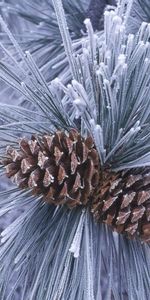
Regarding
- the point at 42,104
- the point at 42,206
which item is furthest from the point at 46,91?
the point at 42,206

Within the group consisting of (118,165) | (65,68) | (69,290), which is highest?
(65,68)

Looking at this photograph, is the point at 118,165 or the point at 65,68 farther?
the point at 65,68

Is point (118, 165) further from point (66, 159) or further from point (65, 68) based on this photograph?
point (65, 68)
